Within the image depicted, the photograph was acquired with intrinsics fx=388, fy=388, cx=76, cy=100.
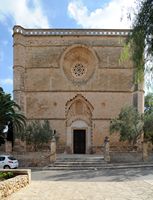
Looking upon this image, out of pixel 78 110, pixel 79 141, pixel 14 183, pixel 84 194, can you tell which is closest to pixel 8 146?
pixel 79 141

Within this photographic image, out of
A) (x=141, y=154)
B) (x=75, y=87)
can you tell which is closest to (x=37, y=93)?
(x=75, y=87)

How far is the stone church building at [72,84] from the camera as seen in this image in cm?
3256

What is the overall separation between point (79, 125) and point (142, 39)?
2528cm

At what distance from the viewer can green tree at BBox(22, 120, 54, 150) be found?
2942 cm

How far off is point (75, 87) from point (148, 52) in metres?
24.7

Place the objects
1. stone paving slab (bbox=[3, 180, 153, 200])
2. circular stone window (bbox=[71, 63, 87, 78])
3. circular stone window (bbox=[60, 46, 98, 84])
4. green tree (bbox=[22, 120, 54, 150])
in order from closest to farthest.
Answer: stone paving slab (bbox=[3, 180, 153, 200])
green tree (bbox=[22, 120, 54, 150])
circular stone window (bbox=[60, 46, 98, 84])
circular stone window (bbox=[71, 63, 87, 78])

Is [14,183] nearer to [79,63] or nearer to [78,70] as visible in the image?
[78,70]

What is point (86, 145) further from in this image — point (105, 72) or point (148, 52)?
point (148, 52)

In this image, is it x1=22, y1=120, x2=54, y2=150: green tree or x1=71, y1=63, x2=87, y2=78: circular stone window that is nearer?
x1=22, y1=120, x2=54, y2=150: green tree

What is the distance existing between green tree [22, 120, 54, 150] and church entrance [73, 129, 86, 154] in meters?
3.42

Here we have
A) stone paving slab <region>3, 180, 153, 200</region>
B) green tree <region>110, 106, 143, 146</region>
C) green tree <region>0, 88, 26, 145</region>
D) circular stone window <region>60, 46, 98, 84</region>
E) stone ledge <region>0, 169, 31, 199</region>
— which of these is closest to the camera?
stone ledge <region>0, 169, 31, 199</region>

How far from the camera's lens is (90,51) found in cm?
3309

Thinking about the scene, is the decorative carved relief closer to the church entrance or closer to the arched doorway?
the arched doorway

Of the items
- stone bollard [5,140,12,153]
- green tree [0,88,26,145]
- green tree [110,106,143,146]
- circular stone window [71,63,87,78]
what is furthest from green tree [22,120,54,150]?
circular stone window [71,63,87,78]
